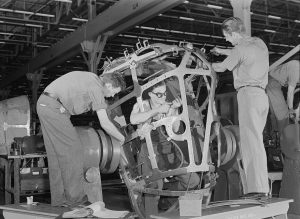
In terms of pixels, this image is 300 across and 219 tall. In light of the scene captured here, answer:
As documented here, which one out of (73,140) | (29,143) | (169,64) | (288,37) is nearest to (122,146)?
(73,140)

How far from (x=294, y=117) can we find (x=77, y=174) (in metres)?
3.26

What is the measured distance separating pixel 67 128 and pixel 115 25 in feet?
19.1

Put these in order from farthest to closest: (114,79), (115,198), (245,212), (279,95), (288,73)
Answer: (115,198) < (279,95) < (288,73) < (114,79) < (245,212)

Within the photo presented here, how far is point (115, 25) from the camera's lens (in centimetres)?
981

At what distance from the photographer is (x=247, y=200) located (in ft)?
14.1

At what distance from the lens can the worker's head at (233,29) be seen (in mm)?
4741

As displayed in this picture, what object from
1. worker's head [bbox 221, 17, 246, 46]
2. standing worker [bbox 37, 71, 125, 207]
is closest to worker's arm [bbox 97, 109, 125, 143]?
standing worker [bbox 37, 71, 125, 207]

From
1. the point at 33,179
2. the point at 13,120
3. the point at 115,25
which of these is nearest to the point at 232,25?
the point at 33,179

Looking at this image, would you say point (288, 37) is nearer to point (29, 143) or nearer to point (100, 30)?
point (100, 30)

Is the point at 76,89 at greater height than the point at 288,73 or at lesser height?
lesser

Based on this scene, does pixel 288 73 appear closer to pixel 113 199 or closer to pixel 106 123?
pixel 106 123

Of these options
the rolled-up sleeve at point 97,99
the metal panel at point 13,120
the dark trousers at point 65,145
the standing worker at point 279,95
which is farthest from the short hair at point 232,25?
the metal panel at point 13,120

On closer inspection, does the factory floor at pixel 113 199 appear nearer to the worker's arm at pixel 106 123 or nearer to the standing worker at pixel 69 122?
the standing worker at pixel 69 122

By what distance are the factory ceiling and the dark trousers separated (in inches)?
186
